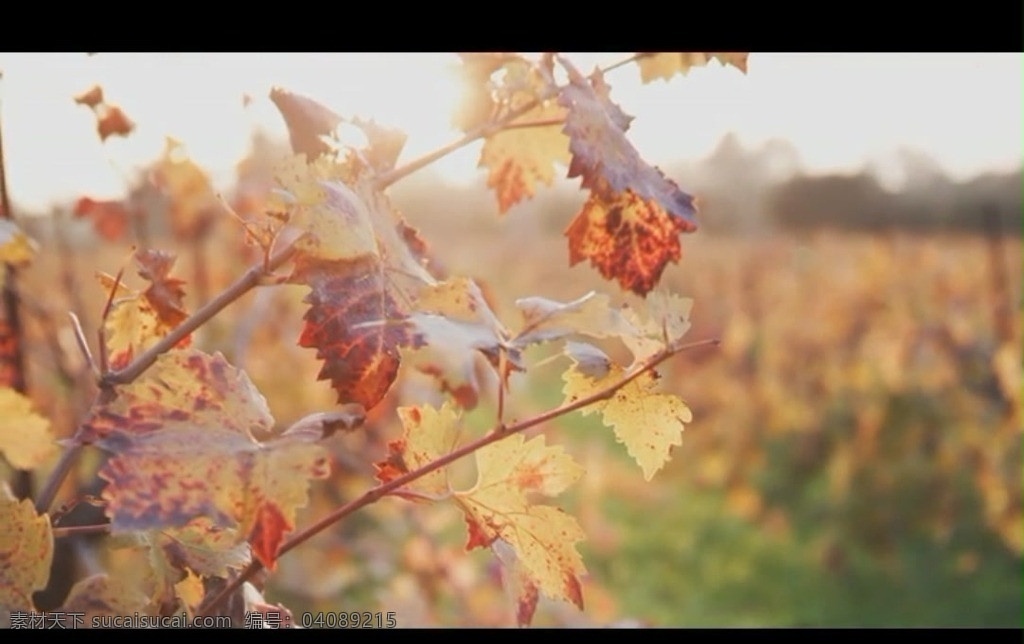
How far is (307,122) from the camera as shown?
3.01 ft

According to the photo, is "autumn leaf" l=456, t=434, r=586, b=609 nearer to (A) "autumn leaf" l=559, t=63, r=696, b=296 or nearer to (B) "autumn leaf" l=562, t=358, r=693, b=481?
(B) "autumn leaf" l=562, t=358, r=693, b=481

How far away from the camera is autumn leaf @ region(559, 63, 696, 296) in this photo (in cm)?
82

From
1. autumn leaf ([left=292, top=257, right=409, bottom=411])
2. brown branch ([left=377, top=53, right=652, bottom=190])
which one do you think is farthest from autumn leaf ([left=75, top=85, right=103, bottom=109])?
autumn leaf ([left=292, top=257, right=409, bottom=411])

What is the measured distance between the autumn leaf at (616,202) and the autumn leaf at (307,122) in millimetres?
191

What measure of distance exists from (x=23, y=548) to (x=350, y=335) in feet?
0.88

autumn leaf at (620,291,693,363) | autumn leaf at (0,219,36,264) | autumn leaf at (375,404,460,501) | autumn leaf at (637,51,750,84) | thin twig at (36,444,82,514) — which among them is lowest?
thin twig at (36,444,82,514)

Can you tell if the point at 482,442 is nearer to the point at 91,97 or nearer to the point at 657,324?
the point at 657,324

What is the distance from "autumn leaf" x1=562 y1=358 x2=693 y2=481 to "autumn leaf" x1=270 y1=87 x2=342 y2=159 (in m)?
0.27

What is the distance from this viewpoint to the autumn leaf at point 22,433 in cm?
76

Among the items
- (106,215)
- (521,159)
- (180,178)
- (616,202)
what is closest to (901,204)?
(106,215)

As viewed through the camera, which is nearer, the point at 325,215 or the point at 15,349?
the point at 325,215

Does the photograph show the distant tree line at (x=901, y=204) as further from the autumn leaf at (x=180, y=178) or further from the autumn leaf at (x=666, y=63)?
the autumn leaf at (x=666, y=63)

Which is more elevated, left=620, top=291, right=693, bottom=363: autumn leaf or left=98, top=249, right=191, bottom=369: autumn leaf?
left=98, top=249, right=191, bottom=369: autumn leaf
